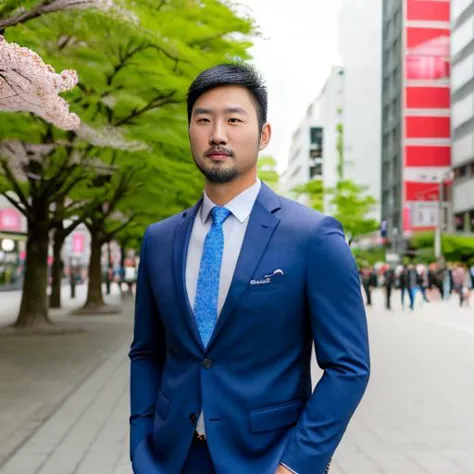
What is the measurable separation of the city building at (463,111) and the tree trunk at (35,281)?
51.8m

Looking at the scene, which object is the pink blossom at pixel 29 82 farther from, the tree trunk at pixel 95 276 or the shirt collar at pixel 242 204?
the tree trunk at pixel 95 276

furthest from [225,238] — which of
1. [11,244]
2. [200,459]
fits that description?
[11,244]

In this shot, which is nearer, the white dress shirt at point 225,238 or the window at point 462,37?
the white dress shirt at point 225,238

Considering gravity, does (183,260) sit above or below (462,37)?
below

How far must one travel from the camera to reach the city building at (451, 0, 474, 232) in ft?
223

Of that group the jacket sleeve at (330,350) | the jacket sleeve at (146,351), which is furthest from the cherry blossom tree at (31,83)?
the jacket sleeve at (330,350)

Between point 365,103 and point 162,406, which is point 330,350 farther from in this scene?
point 365,103

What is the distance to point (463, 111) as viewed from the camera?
70688mm

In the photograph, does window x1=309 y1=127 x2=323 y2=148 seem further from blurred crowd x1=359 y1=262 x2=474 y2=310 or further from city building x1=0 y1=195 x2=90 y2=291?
blurred crowd x1=359 y1=262 x2=474 y2=310

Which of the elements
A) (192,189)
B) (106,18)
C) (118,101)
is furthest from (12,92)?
(192,189)

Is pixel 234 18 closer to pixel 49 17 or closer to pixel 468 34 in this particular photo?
pixel 49 17

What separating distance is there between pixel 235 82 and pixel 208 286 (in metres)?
0.57

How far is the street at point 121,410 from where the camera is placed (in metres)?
6.70

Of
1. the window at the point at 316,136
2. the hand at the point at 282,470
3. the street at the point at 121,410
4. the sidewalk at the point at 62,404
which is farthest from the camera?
A: the window at the point at 316,136
